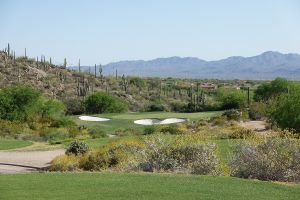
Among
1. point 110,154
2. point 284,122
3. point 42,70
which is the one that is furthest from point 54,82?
point 110,154

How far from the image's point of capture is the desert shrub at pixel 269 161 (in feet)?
51.1

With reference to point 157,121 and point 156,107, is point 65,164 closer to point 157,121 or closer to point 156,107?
point 157,121

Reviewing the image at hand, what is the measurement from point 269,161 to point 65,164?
9369 mm

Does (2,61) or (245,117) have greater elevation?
(2,61)

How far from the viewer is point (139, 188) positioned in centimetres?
1256

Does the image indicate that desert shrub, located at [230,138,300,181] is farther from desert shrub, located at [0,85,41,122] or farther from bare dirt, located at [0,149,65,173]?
desert shrub, located at [0,85,41,122]

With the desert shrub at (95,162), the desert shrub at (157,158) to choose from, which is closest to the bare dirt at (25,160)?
the desert shrub at (95,162)

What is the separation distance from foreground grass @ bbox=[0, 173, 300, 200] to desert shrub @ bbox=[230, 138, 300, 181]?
1.74m

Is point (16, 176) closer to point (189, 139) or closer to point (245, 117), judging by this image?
point (189, 139)

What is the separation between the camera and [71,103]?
73.4 m

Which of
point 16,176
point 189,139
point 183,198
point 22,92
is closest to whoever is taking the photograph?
point 183,198

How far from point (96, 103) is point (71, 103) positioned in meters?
6.59

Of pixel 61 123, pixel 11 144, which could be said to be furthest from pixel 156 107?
pixel 11 144

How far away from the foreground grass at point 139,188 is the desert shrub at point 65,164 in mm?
6485
